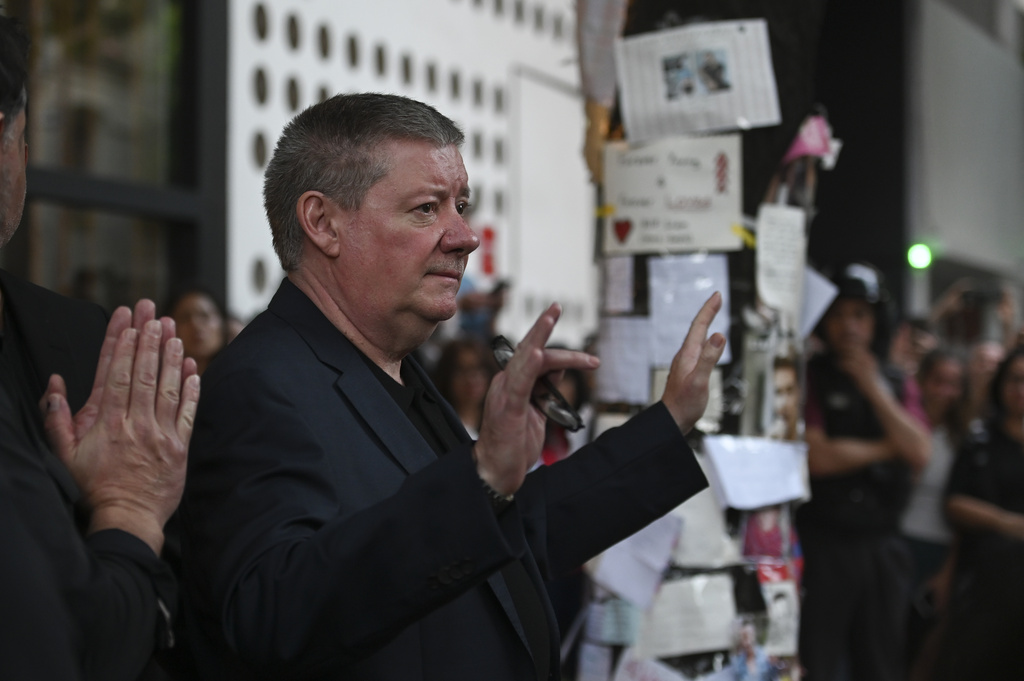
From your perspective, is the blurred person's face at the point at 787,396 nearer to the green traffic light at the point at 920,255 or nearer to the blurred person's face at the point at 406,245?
the blurred person's face at the point at 406,245

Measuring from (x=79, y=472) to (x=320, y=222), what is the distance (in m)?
0.58

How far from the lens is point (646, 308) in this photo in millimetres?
2520

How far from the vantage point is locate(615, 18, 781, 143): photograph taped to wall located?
2.41 m

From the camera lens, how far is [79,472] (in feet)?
4.64

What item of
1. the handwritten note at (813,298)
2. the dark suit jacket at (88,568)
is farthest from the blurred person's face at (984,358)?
the dark suit jacket at (88,568)

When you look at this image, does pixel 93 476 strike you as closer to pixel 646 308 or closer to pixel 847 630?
pixel 646 308

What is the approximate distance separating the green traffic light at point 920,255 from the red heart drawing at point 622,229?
843 cm

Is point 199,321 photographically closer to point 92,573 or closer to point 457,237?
point 457,237

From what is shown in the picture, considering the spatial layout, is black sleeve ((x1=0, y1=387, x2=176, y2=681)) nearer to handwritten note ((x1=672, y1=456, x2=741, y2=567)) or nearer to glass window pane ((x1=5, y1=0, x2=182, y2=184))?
handwritten note ((x1=672, y1=456, x2=741, y2=567))

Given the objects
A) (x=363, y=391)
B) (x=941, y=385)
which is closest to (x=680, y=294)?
(x=363, y=391)

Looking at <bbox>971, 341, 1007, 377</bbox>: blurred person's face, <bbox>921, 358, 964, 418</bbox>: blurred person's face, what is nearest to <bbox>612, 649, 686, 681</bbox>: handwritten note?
<bbox>921, 358, 964, 418</bbox>: blurred person's face

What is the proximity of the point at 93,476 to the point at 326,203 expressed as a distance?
591 mm

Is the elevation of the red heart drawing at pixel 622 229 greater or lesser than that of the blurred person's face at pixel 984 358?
greater

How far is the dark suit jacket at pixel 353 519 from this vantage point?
4.40 ft
